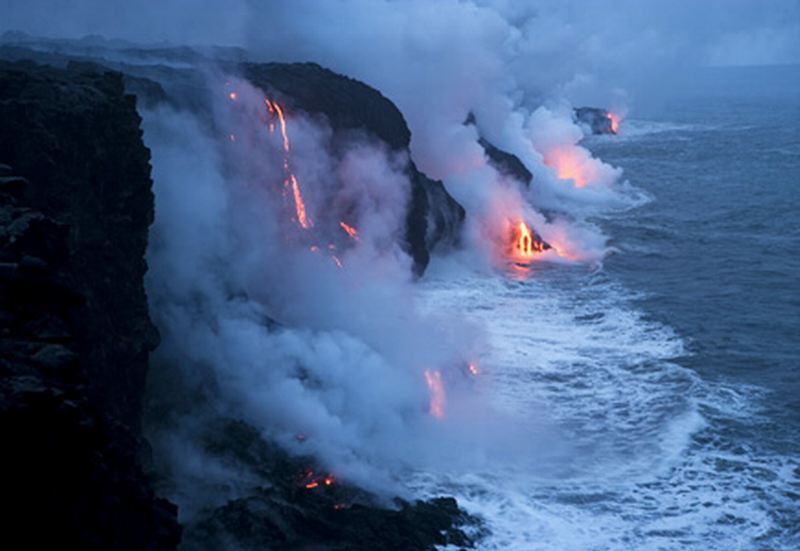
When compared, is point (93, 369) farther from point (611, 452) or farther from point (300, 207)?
point (300, 207)

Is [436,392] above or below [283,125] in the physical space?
below

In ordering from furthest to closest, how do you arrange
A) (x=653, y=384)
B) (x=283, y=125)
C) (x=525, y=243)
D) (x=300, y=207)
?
(x=525, y=243), (x=283, y=125), (x=300, y=207), (x=653, y=384)

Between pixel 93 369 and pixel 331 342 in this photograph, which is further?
pixel 331 342

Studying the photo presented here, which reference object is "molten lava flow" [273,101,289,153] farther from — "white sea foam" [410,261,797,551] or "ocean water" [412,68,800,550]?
"white sea foam" [410,261,797,551]

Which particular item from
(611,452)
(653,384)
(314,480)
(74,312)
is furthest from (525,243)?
(74,312)

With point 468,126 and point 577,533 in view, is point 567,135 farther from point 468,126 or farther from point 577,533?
point 577,533

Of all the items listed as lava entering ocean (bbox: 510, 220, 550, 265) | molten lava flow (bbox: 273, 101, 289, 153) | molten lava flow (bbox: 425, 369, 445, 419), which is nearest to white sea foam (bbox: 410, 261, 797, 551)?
molten lava flow (bbox: 425, 369, 445, 419)

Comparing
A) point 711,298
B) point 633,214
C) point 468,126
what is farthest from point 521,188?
point 711,298
